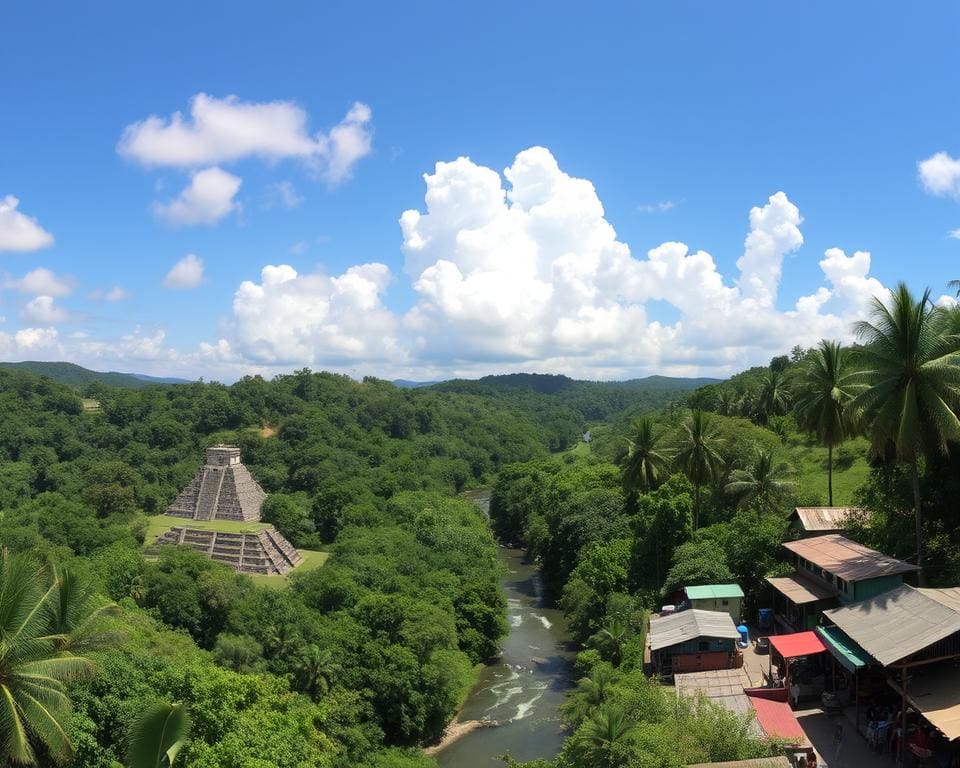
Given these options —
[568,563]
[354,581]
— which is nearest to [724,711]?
[354,581]

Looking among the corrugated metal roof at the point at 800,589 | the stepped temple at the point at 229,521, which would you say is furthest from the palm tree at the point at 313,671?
the corrugated metal roof at the point at 800,589

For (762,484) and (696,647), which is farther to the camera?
(762,484)

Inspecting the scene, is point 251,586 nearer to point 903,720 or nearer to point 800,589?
point 800,589

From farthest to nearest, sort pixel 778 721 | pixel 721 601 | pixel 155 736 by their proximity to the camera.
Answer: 1. pixel 721 601
2. pixel 778 721
3. pixel 155 736

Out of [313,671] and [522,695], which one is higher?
[313,671]

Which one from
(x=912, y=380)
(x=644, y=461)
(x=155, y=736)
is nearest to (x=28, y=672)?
(x=155, y=736)

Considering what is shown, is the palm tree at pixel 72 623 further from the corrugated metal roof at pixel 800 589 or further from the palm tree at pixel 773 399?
the palm tree at pixel 773 399
